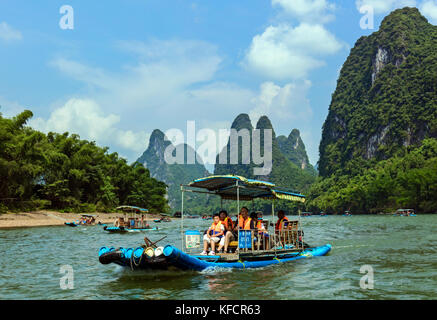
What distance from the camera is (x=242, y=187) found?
11.4 meters

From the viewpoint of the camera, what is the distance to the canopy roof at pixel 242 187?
10.6 m

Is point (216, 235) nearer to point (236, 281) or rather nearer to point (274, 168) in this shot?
point (236, 281)

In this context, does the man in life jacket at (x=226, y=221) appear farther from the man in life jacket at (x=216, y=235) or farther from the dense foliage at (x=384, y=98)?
the dense foliage at (x=384, y=98)

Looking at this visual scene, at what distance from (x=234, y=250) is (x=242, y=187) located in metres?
1.90

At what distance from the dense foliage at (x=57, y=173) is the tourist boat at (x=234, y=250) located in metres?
29.9

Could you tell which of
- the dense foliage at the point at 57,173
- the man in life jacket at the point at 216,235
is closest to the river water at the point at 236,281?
the man in life jacket at the point at 216,235

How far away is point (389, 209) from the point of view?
231ft

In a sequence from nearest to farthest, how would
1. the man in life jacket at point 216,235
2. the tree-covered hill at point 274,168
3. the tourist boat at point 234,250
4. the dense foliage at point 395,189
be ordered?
the tourist boat at point 234,250 → the man in life jacket at point 216,235 → the dense foliage at point 395,189 → the tree-covered hill at point 274,168

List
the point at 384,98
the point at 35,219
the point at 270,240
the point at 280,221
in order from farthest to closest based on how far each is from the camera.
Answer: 1. the point at 384,98
2. the point at 35,219
3. the point at 280,221
4. the point at 270,240

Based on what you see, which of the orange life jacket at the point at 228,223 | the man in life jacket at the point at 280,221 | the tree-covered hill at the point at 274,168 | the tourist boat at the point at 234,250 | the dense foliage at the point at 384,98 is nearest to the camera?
the tourist boat at the point at 234,250

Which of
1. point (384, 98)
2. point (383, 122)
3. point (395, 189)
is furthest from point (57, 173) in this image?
point (384, 98)

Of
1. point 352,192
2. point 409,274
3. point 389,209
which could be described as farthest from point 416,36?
point 409,274

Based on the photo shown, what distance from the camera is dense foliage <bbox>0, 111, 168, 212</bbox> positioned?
121 ft
